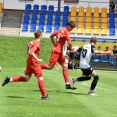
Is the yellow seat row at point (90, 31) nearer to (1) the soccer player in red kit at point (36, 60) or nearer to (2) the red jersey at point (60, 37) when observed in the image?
(2) the red jersey at point (60, 37)

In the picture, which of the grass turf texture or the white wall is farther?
the white wall

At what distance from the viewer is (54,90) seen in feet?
48.4

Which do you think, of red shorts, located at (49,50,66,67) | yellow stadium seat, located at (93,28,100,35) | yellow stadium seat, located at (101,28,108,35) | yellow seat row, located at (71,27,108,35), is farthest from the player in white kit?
yellow stadium seat, located at (101,28,108,35)

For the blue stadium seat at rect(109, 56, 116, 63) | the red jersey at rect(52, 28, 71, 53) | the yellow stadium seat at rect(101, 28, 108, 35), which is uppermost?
the red jersey at rect(52, 28, 71, 53)

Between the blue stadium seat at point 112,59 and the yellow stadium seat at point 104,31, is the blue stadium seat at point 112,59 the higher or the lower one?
the lower one

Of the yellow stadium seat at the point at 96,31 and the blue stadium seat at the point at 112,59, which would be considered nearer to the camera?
the blue stadium seat at the point at 112,59

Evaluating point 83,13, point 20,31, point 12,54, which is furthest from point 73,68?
point 83,13

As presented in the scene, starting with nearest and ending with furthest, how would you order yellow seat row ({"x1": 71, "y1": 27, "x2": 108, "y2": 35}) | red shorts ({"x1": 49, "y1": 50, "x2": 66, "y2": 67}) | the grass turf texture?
1. the grass turf texture
2. red shorts ({"x1": 49, "y1": 50, "x2": 66, "y2": 67})
3. yellow seat row ({"x1": 71, "y1": 27, "x2": 108, "y2": 35})

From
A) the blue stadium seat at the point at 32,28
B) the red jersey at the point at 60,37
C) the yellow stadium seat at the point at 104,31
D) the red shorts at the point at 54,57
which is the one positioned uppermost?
the red jersey at the point at 60,37

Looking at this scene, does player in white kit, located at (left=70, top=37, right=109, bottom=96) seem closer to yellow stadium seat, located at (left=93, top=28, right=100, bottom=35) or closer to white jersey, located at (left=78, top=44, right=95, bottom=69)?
white jersey, located at (left=78, top=44, right=95, bottom=69)

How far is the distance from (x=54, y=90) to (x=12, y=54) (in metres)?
19.4

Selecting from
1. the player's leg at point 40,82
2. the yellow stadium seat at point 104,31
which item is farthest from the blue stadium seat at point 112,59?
the player's leg at point 40,82

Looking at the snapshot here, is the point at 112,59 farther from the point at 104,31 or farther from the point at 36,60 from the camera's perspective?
the point at 36,60

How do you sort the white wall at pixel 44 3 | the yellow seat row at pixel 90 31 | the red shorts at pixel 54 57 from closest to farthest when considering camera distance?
the red shorts at pixel 54 57
the yellow seat row at pixel 90 31
the white wall at pixel 44 3
